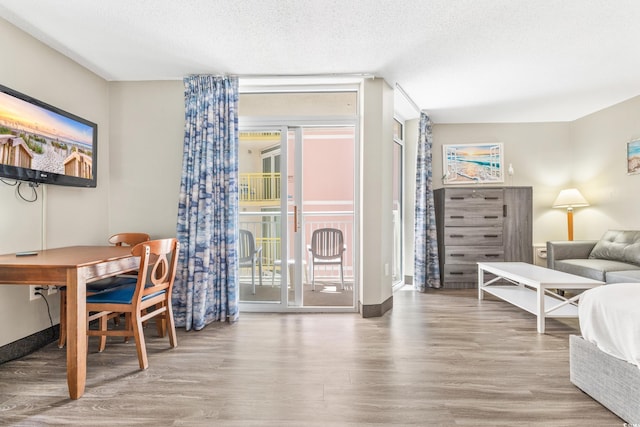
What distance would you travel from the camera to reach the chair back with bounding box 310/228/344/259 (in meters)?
4.20

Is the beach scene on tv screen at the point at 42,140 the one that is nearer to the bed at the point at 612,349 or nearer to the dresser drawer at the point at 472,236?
the bed at the point at 612,349

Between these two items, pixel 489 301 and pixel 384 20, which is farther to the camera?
pixel 489 301

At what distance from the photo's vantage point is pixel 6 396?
6.00 feet

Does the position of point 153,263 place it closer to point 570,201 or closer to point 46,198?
point 46,198

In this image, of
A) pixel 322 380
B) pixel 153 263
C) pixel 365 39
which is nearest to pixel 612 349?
pixel 322 380

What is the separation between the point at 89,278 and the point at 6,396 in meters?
0.80

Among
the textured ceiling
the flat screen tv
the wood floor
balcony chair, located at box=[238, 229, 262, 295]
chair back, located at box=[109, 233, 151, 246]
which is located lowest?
the wood floor

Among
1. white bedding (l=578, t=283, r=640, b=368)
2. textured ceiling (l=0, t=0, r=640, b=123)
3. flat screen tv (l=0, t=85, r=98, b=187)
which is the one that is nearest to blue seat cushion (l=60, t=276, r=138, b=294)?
flat screen tv (l=0, t=85, r=98, b=187)

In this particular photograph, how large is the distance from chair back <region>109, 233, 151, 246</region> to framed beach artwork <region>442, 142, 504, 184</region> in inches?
162

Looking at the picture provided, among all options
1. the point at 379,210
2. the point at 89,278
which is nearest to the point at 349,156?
the point at 379,210

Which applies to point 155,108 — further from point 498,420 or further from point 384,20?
point 498,420

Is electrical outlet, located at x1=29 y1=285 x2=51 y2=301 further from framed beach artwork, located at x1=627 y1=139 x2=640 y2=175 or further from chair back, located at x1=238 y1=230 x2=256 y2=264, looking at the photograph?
framed beach artwork, located at x1=627 y1=139 x2=640 y2=175

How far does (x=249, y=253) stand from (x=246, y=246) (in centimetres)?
9

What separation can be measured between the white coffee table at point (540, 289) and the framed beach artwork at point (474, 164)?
156 cm
